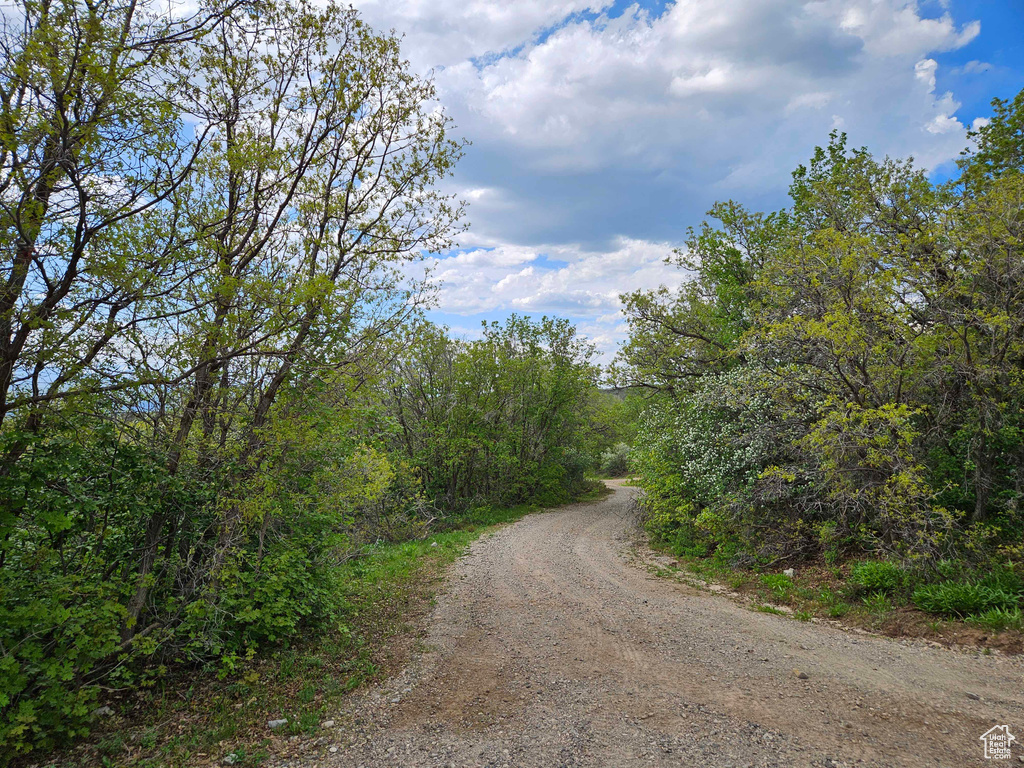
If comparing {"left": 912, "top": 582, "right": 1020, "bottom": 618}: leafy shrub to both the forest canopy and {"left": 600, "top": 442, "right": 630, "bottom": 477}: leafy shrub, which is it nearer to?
the forest canopy

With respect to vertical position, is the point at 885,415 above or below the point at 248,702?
above

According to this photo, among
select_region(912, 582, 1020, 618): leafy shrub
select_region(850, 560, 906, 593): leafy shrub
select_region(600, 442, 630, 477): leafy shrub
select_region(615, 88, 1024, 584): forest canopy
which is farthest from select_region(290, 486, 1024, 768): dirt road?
select_region(600, 442, 630, 477): leafy shrub

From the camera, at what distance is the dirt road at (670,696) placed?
13.8 ft

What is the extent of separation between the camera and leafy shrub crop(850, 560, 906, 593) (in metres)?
7.65

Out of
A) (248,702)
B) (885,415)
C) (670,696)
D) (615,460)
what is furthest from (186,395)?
(615,460)

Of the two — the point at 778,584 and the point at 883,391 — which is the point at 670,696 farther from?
the point at 883,391

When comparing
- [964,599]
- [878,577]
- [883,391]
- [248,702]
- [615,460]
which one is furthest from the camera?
[615,460]

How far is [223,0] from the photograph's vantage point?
547 centimetres

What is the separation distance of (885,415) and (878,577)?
2549 millimetres

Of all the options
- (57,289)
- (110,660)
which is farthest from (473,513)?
(57,289)

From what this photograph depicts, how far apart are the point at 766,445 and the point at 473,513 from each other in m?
13.0

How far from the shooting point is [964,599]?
267 inches

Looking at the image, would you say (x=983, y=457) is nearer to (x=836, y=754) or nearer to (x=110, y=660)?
(x=836, y=754)

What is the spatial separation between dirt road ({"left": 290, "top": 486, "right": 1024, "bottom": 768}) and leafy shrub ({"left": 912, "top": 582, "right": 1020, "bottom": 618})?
942 millimetres
